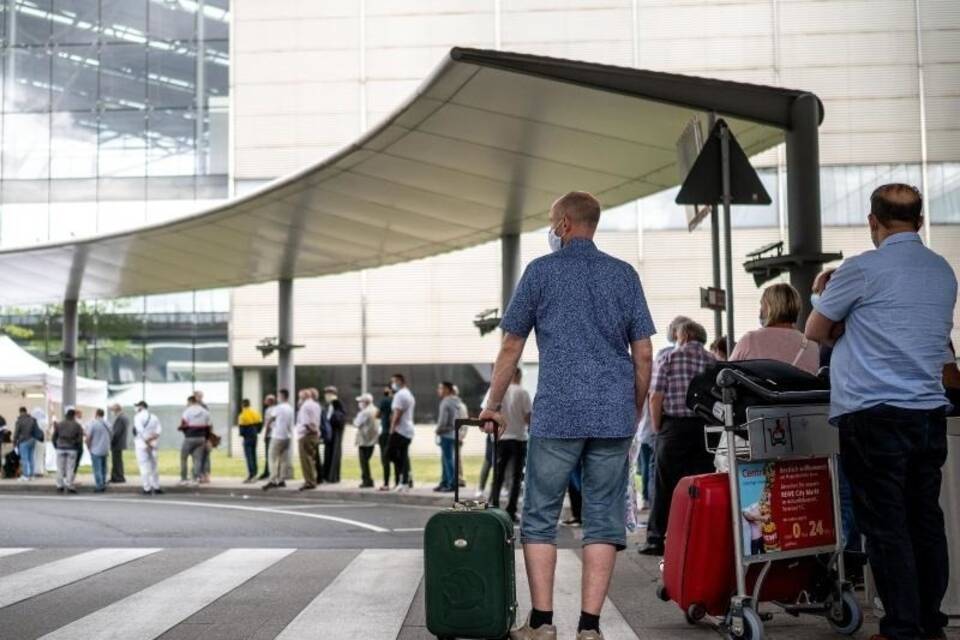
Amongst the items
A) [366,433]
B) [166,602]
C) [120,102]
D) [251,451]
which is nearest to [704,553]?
[166,602]

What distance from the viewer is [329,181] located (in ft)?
51.7

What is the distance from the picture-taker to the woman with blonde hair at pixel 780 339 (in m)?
6.82

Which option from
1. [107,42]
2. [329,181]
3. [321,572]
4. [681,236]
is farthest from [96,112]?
[321,572]

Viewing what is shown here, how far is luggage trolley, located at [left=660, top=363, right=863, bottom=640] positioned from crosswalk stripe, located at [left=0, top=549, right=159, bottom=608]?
13.3ft

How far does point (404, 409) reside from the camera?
19172 mm

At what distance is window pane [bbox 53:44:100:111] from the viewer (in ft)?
145

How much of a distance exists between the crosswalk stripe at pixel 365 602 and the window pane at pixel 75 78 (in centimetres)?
3840

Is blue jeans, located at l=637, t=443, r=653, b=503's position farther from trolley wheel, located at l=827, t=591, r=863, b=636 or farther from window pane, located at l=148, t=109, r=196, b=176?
window pane, located at l=148, t=109, r=196, b=176

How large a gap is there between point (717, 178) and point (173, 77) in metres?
38.1

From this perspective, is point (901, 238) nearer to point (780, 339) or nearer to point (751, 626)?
point (780, 339)

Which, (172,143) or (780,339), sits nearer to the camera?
(780,339)

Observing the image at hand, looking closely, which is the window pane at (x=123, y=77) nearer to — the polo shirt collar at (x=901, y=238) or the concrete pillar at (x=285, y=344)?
the concrete pillar at (x=285, y=344)

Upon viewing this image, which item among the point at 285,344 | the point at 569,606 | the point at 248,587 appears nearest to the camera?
the point at 569,606

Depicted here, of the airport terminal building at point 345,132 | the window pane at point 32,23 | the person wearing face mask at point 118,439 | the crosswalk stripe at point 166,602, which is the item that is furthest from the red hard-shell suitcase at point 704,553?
the window pane at point 32,23
